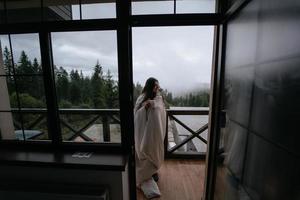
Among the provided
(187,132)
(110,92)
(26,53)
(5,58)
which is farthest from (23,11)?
(187,132)

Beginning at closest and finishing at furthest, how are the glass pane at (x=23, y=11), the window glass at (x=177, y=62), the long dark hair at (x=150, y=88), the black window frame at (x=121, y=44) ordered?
the black window frame at (x=121, y=44) → the glass pane at (x=23, y=11) → the window glass at (x=177, y=62) → the long dark hair at (x=150, y=88)

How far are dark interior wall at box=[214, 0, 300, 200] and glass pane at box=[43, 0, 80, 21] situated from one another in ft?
4.18

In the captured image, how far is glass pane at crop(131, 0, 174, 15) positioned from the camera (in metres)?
1.40

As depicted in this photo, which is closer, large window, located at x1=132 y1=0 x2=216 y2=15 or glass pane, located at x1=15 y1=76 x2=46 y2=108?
large window, located at x1=132 y1=0 x2=216 y2=15

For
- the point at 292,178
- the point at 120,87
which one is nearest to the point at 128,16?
the point at 120,87

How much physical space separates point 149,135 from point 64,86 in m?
1.16

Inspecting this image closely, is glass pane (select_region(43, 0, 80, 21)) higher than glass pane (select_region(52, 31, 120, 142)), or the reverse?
glass pane (select_region(43, 0, 80, 21))

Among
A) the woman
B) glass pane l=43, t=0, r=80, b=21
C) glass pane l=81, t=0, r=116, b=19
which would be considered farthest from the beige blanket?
glass pane l=43, t=0, r=80, b=21

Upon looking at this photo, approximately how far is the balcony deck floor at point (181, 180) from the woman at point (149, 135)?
177 millimetres

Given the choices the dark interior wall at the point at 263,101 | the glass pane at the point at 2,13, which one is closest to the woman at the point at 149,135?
the dark interior wall at the point at 263,101

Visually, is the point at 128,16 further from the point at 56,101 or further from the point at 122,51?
the point at 56,101

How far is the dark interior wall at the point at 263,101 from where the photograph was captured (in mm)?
611

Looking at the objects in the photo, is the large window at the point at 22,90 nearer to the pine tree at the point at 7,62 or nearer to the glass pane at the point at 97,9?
the pine tree at the point at 7,62

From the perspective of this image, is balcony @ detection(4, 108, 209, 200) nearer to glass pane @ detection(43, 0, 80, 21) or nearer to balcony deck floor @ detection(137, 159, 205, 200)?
balcony deck floor @ detection(137, 159, 205, 200)
